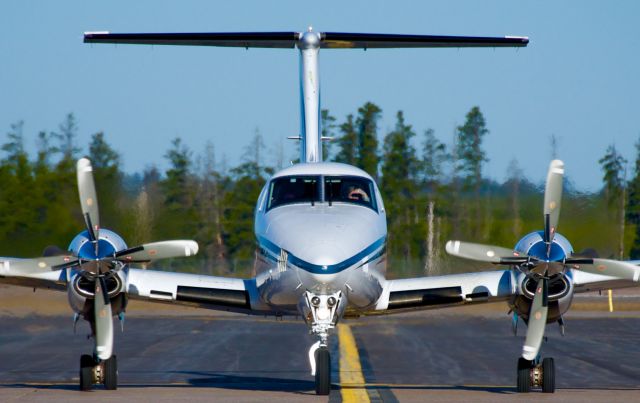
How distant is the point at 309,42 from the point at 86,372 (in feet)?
24.4

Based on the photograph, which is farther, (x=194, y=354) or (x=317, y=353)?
(x=194, y=354)

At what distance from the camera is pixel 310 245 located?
13547 millimetres

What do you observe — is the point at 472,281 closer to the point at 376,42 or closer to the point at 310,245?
the point at 310,245

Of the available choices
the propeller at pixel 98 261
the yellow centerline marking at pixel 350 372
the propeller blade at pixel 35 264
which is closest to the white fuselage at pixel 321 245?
the yellow centerline marking at pixel 350 372

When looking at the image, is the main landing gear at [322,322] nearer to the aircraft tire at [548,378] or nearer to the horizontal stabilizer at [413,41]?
the aircraft tire at [548,378]

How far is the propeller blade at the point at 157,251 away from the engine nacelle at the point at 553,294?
4.53 meters

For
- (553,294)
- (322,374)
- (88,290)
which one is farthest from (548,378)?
(88,290)

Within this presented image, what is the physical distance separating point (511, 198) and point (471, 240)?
3.09m

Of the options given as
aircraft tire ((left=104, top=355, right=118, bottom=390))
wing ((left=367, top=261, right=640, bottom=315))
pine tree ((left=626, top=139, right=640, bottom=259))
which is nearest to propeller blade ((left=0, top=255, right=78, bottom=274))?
aircraft tire ((left=104, top=355, right=118, bottom=390))

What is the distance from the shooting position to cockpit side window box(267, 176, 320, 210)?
1527 cm

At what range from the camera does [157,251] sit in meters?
15.7

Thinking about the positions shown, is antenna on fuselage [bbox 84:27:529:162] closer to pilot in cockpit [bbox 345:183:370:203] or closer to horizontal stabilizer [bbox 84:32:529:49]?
horizontal stabilizer [bbox 84:32:529:49]

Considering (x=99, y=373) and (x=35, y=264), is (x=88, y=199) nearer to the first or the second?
(x=35, y=264)

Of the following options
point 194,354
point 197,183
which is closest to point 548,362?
point 194,354
